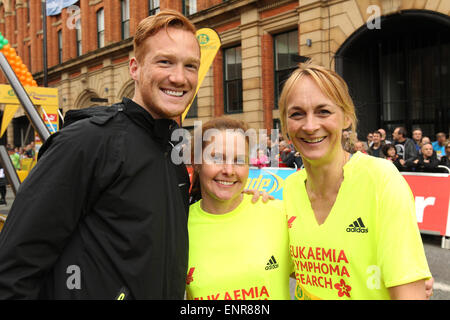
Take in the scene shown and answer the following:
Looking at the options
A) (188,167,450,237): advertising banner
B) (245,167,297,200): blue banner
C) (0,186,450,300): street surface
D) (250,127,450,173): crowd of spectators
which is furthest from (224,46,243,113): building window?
(0,186,450,300): street surface

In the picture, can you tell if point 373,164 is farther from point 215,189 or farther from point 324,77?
point 215,189

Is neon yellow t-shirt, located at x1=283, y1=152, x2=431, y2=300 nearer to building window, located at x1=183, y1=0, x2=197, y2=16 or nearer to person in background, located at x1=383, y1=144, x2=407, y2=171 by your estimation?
person in background, located at x1=383, y1=144, x2=407, y2=171

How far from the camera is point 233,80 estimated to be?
16.3 m

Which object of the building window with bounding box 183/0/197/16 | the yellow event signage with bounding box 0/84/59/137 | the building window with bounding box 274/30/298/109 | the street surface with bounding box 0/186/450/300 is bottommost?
the street surface with bounding box 0/186/450/300

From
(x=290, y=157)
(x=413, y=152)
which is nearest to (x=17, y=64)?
(x=290, y=157)

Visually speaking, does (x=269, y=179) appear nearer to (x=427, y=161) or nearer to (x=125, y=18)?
(x=427, y=161)

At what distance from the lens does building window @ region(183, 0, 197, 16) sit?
685 inches

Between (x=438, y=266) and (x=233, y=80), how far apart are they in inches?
493

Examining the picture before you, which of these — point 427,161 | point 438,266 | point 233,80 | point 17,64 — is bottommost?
point 438,266

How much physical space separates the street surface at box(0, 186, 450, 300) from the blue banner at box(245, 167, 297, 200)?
118 inches

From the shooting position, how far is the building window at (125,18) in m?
21.1

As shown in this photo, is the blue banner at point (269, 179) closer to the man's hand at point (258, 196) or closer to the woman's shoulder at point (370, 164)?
the man's hand at point (258, 196)

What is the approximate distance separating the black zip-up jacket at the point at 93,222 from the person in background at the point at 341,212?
0.69 m

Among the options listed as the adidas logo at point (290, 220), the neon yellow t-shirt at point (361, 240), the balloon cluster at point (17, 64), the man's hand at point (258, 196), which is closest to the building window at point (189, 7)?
the balloon cluster at point (17, 64)
